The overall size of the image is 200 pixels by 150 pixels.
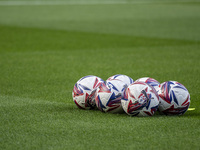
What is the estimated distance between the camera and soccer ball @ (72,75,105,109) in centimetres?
738

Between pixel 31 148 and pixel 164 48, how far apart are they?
1176 centimetres

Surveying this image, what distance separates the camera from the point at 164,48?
16578 millimetres

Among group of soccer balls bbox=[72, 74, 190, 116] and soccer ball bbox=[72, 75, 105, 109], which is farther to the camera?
soccer ball bbox=[72, 75, 105, 109]

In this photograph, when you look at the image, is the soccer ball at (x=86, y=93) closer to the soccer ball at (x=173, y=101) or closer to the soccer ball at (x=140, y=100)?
the soccer ball at (x=140, y=100)

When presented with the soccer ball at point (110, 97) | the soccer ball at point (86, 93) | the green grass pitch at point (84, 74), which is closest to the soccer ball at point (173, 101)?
the green grass pitch at point (84, 74)

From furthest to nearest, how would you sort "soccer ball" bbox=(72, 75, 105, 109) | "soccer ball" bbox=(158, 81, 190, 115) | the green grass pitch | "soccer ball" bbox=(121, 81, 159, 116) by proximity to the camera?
"soccer ball" bbox=(72, 75, 105, 109) → "soccer ball" bbox=(158, 81, 190, 115) → "soccer ball" bbox=(121, 81, 159, 116) → the green grass pitch

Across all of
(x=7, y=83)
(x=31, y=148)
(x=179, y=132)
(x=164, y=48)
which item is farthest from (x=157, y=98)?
(x=164, y=48)

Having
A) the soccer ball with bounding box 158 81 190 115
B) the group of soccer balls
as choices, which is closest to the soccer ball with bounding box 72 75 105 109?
the group of soccer balls

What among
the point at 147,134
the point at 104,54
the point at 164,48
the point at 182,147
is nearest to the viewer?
the point at 182,147

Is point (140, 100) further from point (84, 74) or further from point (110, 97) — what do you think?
point (84, 74)

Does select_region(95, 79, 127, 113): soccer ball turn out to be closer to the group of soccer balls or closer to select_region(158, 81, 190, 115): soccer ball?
the group of soccer balls

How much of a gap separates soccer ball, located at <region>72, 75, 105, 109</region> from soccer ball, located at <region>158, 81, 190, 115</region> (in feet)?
3.59

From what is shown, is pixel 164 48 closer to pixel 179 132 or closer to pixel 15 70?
pixel 15 70

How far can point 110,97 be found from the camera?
7043mm
